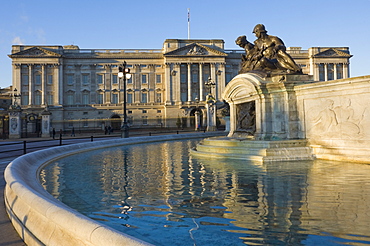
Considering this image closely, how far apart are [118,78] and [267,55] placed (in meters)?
61.1

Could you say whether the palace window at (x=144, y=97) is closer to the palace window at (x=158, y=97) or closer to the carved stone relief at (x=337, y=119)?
the palace window at (x=158, y=97)

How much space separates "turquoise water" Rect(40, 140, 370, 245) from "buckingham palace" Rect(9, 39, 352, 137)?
59243mm

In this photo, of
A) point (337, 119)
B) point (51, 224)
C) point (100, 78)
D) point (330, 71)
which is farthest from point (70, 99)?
point (51, 224)

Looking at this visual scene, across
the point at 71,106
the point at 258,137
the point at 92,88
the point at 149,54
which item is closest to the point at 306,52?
the point at 149,54

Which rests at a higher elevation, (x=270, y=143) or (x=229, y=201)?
(x=270, y=143)

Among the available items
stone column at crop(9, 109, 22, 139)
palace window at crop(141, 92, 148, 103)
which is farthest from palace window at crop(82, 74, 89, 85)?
stone column at crop(9, 109, 22, 139)

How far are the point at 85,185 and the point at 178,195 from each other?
2173mm

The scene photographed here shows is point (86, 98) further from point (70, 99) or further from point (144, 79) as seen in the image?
point (144, 79)

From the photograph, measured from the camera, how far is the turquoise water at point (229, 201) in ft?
11.4

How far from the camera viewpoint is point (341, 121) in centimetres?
886

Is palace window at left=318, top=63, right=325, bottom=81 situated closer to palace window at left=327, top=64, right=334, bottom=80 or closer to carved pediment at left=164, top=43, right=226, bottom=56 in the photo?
palace window at left=327, top=64, right=334, bottom=80

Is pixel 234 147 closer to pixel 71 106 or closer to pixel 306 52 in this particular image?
pixel 71 106

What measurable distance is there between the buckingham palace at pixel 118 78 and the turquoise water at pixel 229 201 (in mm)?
59243

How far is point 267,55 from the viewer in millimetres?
11477
